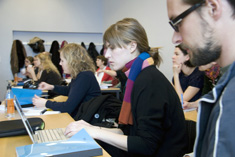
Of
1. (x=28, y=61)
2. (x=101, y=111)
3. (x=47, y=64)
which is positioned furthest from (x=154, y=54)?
(x=28, y=61)

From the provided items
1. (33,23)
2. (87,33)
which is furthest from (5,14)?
(87,33)

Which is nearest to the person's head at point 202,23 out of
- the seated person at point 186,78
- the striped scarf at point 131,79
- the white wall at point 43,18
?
the striped scarf at point 131,79

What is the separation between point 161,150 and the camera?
3.80 feet

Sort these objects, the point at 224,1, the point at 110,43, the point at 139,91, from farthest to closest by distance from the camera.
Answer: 1. the point at 110,43
2. the point at 139,91
3. the point at 224,1

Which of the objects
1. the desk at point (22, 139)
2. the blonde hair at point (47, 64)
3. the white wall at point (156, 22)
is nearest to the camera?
the desk at point (22, 139)

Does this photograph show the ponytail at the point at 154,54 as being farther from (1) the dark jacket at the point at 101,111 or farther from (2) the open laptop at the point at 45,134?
(2) the open laptop at the point at 45,134

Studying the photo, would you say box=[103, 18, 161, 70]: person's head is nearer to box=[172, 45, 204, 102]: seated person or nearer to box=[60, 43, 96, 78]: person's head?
box=[60, 43, 96, 78]: person's head

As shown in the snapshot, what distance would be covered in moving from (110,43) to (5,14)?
246 inches

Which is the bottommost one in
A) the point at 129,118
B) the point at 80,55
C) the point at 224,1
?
the point at 129,118

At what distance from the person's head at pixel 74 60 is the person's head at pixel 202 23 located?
161 centimetres

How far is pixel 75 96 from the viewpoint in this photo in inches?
80.4

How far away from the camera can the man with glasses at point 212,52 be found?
50cm

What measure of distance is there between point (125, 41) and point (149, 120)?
0.51 meters

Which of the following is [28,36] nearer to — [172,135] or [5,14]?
[5,14]
